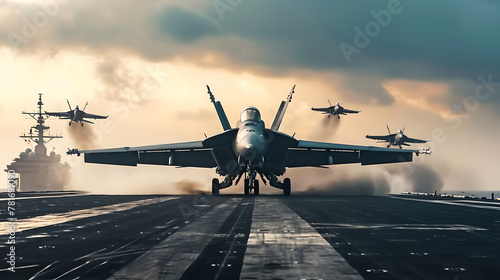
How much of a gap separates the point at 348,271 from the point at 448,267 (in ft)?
7.19

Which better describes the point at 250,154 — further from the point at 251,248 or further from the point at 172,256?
the point at 172,256

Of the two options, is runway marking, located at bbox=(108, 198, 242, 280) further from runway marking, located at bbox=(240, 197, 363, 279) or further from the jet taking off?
the jet taking off

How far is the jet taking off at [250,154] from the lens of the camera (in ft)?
142

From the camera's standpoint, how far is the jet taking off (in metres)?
43.3

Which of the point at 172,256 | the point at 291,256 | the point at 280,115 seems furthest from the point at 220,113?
the point at 291,256

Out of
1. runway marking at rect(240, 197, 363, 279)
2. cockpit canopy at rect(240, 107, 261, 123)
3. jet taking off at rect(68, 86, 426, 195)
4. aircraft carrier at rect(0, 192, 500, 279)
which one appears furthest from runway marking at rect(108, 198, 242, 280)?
cockpit canopy at rect(240, 107, 261, 123)

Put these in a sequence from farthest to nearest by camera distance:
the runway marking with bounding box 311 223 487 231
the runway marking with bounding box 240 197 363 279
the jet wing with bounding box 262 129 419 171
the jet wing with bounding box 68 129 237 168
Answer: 1. the jet wing with bounding box 68 129 237 168
2. the jet wing with bounding box 262 129 419 171
3. the runway marking with bounding box 311 223 487 231
4. the runway marking with bounding box 240 197 363 279

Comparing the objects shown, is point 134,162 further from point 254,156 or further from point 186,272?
point 186,272

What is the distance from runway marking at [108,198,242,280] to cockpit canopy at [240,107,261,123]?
84.3ft

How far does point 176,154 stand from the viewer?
171ft

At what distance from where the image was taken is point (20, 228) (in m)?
20.4

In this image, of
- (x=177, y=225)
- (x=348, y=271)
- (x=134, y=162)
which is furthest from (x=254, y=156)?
(x=348, y=271)

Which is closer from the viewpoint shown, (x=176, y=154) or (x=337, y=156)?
(x=176, y=154)

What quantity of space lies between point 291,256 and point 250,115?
33.0 metres
